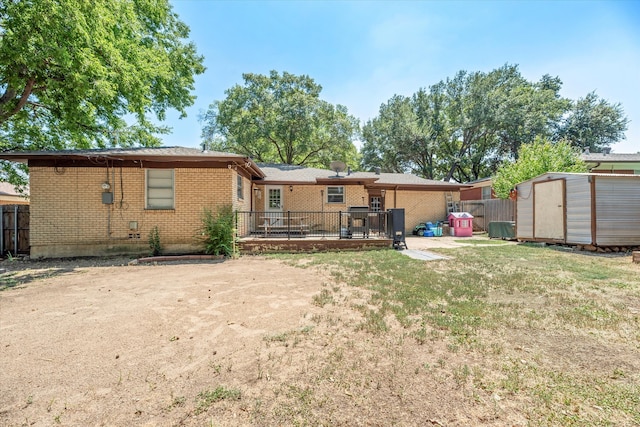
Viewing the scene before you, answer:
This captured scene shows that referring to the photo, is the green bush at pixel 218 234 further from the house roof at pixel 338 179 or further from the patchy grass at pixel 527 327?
the house roof at pixel 338 179

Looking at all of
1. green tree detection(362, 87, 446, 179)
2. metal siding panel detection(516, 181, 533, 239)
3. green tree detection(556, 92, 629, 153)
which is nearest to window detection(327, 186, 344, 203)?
metal siding panel detection(516, 181, 533, 239)

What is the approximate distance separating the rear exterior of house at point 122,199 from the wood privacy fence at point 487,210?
1541 centimetres

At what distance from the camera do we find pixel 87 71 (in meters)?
7.79

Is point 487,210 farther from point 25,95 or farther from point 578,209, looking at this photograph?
point 25,95

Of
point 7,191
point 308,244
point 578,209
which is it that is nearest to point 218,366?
point 308,244

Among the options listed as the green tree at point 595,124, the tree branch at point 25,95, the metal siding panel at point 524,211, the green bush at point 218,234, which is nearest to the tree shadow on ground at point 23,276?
the green bush at point 218,234

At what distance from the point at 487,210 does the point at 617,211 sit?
8.64 metres

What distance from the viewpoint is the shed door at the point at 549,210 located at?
391 inches

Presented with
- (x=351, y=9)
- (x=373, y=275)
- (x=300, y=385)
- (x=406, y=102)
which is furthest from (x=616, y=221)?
(x=406, y=102)

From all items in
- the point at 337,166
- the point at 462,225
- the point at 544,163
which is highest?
the point at 544,163

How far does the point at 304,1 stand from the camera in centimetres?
947

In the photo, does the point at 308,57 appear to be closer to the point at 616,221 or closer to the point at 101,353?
the point at 616,221

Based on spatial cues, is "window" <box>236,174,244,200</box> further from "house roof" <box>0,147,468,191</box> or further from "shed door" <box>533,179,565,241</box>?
"shed door" <box>533,179,565,241</box>

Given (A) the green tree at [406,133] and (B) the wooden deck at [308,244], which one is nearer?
(B) the wooden deck at [308,244]
